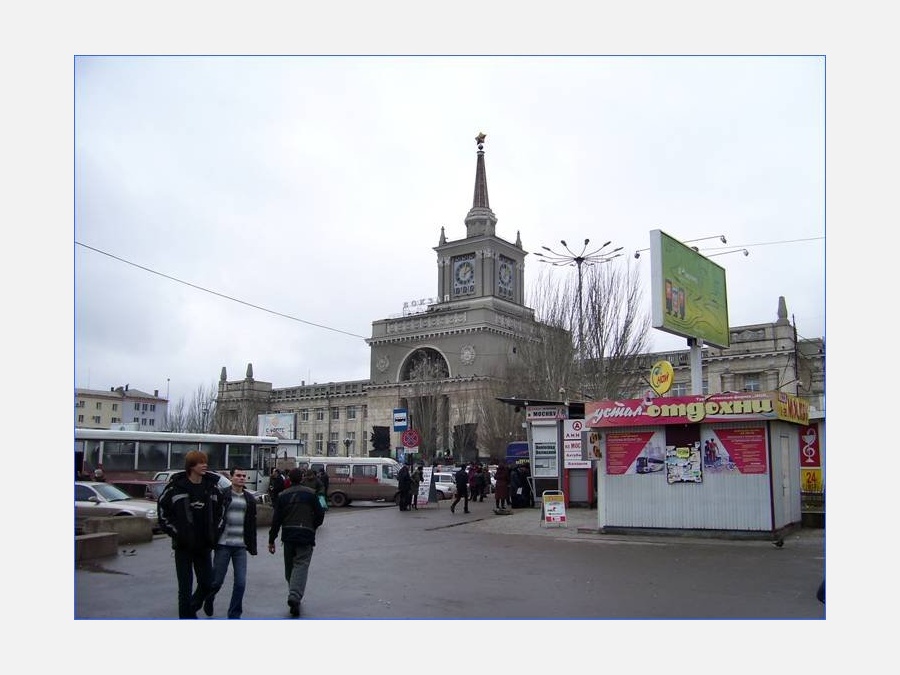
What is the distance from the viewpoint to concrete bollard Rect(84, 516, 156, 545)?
51.7 ft

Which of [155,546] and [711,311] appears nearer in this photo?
[155,546]

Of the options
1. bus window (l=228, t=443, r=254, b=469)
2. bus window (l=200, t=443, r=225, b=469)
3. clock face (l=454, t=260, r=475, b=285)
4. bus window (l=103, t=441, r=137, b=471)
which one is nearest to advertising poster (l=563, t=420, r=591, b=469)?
bus window (l=228, t=443, r=254, b=469)

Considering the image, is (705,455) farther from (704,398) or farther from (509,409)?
(509,409)

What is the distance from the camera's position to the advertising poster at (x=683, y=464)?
54.6 ft

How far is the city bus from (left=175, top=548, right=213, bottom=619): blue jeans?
64.6 feet

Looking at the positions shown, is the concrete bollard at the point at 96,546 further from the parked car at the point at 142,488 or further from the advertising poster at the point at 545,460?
the advertising poster at the point at 545,460

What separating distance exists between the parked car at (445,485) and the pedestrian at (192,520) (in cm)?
2711

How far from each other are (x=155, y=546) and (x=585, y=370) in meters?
21.5

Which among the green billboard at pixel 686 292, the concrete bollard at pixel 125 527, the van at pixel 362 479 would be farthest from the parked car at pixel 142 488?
the green billboard at pixel 686 292

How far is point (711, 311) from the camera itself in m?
20.2

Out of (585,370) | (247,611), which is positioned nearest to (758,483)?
(247,611)

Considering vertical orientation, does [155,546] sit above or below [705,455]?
below

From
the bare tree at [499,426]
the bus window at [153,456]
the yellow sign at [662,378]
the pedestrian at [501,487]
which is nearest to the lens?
the yellow sign at [662,378]

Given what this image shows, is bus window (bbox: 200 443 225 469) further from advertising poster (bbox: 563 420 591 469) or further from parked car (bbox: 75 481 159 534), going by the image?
advertising poster (bbox: 563 420 591 469)
